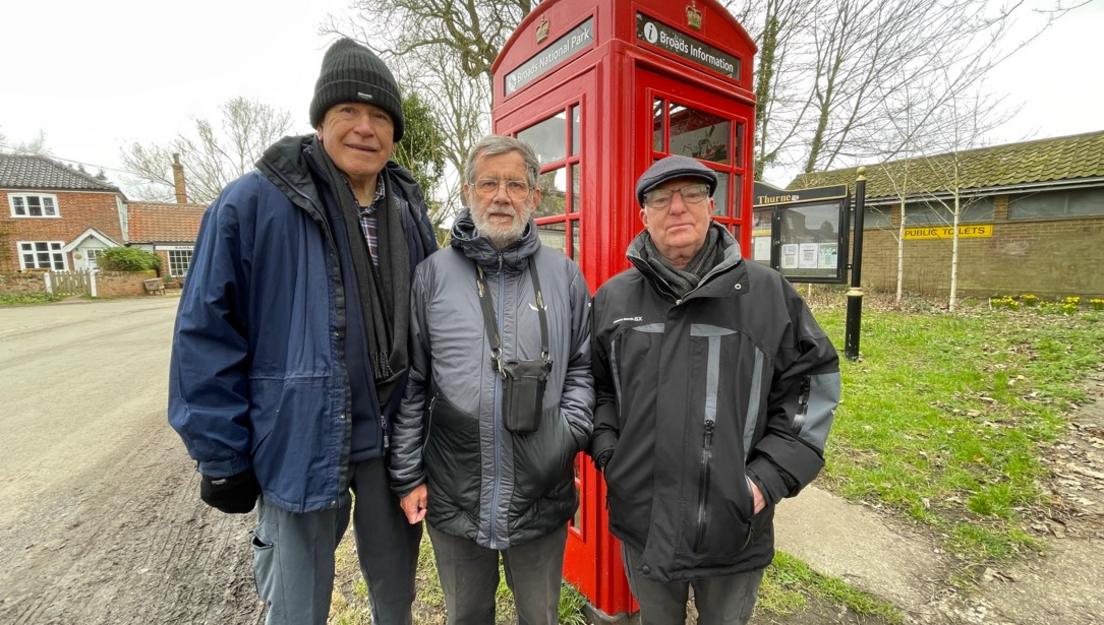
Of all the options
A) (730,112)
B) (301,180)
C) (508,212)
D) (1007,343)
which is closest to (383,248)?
(301,180)

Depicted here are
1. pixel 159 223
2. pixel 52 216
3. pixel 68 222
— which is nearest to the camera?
pixel 52 216

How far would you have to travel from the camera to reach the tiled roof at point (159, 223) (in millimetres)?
29188

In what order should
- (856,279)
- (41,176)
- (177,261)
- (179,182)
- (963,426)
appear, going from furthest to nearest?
1. (179,182)
2. (177,261)
3. (41,176)
4. (856,279)
5. (963,426)

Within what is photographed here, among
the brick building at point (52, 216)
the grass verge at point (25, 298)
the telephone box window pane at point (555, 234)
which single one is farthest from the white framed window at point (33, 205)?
the telephone box window pane at point (555, 234)

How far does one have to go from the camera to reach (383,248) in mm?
1812

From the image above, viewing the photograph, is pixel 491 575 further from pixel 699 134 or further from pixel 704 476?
pixel 699 134

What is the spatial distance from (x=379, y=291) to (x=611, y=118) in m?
1.20

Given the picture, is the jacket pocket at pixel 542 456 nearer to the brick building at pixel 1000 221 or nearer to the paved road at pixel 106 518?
the paved road at pixel 106 518

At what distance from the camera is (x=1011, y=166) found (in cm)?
1443

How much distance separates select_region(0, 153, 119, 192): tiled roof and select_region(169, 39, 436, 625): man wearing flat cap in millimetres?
36896

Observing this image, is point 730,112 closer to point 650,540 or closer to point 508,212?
point 508,212

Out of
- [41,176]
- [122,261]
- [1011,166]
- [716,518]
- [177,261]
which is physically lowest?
[716,518]

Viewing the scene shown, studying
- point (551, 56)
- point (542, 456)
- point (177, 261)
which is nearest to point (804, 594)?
point (542, 456)

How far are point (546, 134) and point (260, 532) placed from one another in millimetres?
2132
